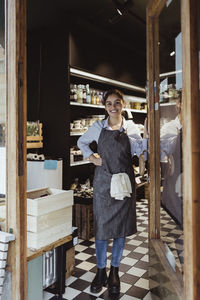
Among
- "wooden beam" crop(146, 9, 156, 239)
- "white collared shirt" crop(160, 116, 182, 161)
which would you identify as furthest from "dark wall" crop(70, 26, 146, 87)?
"white collared shirt" crop(160, 116, 182, 161)

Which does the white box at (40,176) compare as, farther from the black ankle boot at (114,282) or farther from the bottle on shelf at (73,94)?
the bottle on shelf at (73,94)

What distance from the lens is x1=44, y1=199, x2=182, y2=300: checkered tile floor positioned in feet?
8.04

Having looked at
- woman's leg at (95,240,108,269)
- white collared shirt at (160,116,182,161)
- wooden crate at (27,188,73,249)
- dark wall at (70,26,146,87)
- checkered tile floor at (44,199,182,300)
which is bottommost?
checkered tile floor at (44,199,182,300)

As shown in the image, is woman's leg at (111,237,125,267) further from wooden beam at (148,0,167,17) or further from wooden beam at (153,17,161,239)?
wooden beam at (148,0,167,17)

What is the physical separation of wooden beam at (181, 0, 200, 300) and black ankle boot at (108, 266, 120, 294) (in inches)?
55.0

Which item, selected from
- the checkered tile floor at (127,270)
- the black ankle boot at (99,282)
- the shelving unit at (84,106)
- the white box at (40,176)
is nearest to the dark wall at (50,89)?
the shelving unit at (84,106)

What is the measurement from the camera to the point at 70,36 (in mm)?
4070

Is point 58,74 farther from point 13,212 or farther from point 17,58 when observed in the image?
point 13,212

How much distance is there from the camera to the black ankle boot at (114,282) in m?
2.64

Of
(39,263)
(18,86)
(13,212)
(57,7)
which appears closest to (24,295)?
(39,263)

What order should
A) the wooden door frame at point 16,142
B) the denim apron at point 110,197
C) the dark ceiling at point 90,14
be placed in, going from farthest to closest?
the dark ceiling at point 90,14 < the denim apron at point 110,197 < the wooden door frame at point 16,142

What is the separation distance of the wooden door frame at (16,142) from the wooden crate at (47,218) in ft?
0.53

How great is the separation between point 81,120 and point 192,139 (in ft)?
11.2

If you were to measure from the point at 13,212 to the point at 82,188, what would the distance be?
2.85 m
